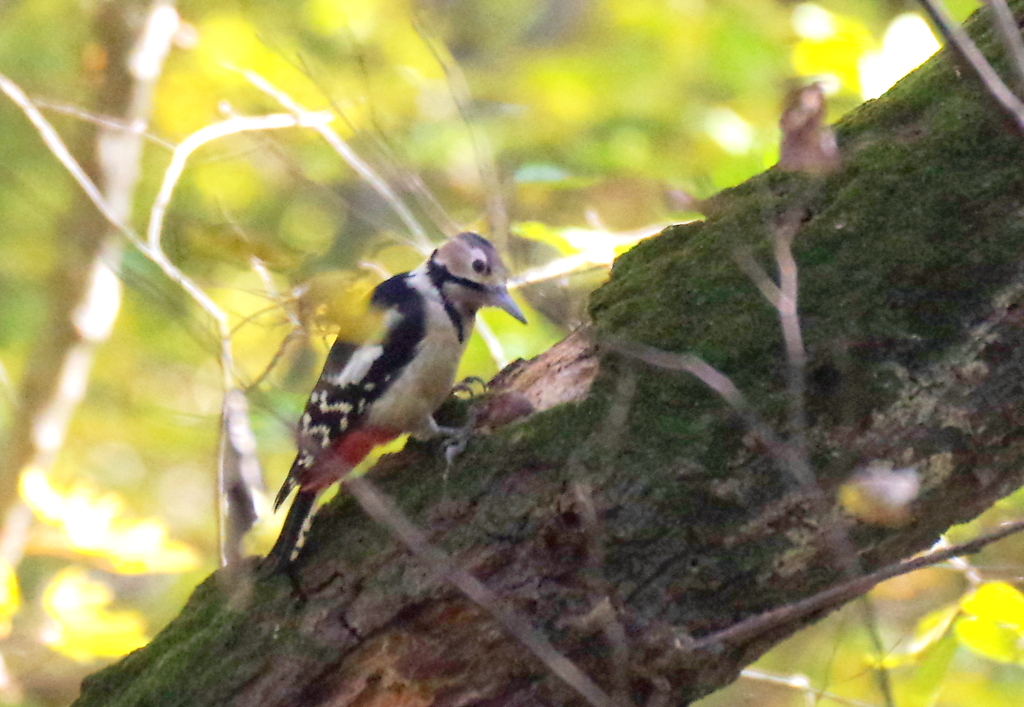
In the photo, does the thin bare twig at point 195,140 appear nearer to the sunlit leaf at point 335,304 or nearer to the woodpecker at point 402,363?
the woodpecker at point 402,363

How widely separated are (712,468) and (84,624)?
2284 mm

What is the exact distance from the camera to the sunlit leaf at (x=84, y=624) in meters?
2.91

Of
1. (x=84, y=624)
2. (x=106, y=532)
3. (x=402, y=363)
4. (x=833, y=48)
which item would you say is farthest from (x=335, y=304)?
(x=833, y=48)

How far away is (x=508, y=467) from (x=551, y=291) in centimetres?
129

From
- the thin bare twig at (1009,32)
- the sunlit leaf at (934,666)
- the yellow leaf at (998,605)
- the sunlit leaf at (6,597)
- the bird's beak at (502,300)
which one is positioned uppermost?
the bird's beak at (502,300)

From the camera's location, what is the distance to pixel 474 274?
9.41ft

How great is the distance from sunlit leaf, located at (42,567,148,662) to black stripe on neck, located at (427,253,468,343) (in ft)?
4.61

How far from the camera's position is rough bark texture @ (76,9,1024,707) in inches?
67.7

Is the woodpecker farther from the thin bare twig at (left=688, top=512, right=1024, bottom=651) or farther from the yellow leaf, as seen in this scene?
the yellow leaf

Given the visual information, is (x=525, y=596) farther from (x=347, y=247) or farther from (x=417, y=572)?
(x=347, y=247)

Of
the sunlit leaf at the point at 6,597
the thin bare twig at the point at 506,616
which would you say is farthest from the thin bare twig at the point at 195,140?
the thin bare twig at the point at 506,616

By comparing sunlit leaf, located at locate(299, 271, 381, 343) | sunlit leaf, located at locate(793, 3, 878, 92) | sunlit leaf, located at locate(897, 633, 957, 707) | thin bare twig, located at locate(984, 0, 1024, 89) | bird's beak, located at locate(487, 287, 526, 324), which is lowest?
sunlit leaf, located at locate(897, 633, 957, 707)

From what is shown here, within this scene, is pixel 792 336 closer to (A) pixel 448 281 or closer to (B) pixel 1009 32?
(B) pixel 1009 32

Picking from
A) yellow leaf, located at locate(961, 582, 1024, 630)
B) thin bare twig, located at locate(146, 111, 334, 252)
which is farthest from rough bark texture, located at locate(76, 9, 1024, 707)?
thin bare twig, located at locate(146, 111, 334, 252)
